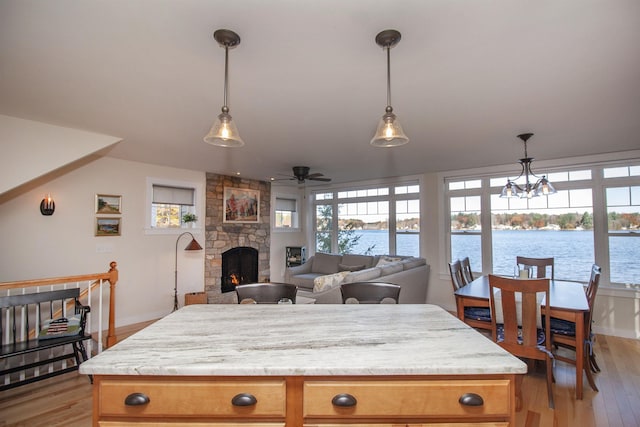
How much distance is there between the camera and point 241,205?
636 cm

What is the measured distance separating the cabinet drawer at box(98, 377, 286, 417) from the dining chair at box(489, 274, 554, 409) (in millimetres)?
2296

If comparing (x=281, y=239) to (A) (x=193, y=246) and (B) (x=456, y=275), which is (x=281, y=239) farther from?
(B) (x=456, y=275)

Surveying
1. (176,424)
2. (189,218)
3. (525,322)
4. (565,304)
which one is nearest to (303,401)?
(176,424)

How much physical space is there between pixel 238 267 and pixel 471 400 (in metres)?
5.75

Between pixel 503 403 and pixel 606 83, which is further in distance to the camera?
pixel 606 83

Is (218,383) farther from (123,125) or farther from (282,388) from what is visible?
(123,125)

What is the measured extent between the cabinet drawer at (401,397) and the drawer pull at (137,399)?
572 mm

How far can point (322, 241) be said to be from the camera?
24.9ft

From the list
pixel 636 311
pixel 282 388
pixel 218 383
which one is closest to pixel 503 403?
pixel 282 388

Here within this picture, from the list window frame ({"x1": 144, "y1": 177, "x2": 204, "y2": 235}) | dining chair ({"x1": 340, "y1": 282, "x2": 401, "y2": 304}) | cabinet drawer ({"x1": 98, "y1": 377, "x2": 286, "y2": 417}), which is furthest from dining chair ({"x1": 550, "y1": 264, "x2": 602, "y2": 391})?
window frame ({"x1": 144, "y1": 177, "x2": 204, "y2": 235})

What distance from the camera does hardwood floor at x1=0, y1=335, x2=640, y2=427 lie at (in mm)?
2303

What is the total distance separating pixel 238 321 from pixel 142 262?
4018 millimetres

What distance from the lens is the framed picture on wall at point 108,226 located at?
4.39 meters

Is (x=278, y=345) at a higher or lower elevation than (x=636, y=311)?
higher
